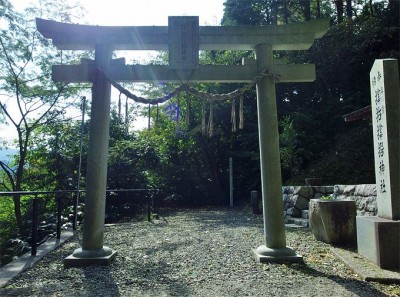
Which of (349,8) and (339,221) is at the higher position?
(349,8)

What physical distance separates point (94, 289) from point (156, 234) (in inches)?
138

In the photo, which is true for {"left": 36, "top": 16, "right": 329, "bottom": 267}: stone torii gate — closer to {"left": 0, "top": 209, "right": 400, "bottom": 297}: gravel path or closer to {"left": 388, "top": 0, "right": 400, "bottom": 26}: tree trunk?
{"left": 0, "top": 209, "right": 400, "bottom": 297}: gravel path

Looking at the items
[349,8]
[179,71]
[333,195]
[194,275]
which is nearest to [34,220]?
[194,275]

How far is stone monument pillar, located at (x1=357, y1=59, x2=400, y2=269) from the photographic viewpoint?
3.70 m

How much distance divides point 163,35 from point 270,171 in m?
2.30

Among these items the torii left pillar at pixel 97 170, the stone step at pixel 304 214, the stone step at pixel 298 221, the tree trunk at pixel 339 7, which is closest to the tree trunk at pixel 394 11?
the tree trunk at pixel 339 7

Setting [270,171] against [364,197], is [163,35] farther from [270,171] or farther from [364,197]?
[364,197]

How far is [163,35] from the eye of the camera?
4.49m

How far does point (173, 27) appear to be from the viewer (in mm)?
4367

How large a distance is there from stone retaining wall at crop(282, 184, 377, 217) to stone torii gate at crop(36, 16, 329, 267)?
6.66ft

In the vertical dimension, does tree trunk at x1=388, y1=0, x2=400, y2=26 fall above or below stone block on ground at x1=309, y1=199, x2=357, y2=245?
above

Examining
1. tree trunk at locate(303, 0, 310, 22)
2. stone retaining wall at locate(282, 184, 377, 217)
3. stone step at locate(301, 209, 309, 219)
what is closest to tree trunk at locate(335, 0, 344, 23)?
tree trunk at locate(303, 0, 310, 22)

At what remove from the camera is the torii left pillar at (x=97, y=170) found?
430 centimetres

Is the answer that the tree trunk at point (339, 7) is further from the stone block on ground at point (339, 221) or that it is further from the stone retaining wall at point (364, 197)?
the stone block on ground at point (339, 221)
